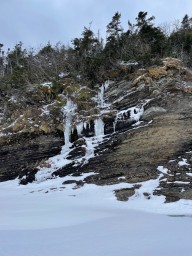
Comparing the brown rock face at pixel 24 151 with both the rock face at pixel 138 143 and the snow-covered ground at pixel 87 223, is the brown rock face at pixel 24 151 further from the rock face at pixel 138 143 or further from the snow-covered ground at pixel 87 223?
the snow-covered ground at pixel 87 223

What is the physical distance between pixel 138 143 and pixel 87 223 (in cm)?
613

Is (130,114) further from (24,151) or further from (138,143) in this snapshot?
(24,151)

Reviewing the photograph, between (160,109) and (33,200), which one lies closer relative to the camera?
(33,200)

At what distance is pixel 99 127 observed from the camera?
15.3 metres

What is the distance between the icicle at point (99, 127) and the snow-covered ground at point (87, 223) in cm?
289

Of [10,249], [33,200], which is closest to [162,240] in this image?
[10,249]

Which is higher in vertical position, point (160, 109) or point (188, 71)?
point (188, 71)

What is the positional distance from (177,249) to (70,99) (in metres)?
12.6

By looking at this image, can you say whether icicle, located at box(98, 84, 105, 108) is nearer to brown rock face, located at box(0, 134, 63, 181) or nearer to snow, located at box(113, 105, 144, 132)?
snow, located at box(113, 105, 144, 132)

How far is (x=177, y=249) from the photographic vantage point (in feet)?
16.9

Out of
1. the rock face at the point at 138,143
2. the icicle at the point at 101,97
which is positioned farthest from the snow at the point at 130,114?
the icicle at the point at 101,97

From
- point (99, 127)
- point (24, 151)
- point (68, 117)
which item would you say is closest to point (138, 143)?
point (99, 127)

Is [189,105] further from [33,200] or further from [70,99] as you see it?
[33,200]

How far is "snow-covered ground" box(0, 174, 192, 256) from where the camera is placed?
17.4 feet
